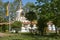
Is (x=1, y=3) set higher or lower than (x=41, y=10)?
higher

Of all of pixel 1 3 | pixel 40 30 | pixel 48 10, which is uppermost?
pixel 1 3

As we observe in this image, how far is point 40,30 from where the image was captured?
42688 mm

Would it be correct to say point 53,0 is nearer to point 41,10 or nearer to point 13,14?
point 41,10

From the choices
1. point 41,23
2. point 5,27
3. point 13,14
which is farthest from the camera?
point 13,14

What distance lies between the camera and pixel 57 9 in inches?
1167

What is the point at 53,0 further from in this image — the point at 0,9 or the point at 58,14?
the point at 0,9

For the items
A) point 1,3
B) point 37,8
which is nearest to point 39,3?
point 37,8

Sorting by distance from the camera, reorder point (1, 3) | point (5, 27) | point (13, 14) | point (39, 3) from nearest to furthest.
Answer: point (39, 3), point (5, 27), point (1, 3), point (13, 14)

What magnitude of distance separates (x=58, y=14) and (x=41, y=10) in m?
2.35

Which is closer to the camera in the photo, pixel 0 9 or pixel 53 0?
pixel 53 0

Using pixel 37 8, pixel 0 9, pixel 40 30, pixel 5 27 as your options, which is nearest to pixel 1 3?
pixel 0 9

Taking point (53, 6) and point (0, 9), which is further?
point (0, 9)

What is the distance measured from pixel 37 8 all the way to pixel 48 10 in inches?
77.0

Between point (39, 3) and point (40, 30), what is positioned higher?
point (39, 3)
